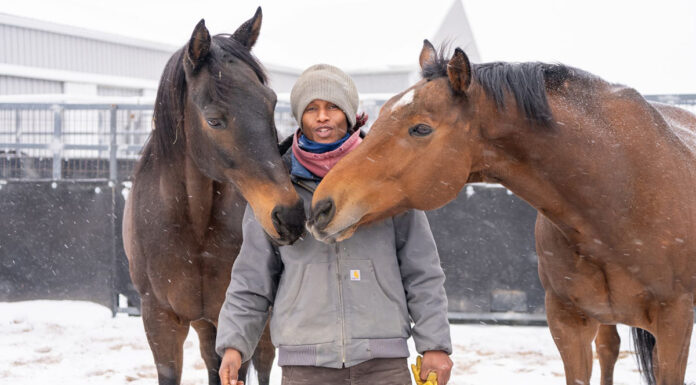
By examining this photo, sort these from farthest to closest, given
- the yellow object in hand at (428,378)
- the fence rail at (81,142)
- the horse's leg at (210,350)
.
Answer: the fence rail at (81,142) < the horse's leg at (210,350) < the yellow object in hand at (428,378)

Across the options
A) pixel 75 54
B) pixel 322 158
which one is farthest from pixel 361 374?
pixel 75 54

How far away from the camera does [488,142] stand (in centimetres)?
260

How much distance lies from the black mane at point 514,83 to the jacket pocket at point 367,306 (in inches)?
32.4

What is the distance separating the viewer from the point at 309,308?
2293 millimetres

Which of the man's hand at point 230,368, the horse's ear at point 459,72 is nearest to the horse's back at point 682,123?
the horse's ear at point 459,72

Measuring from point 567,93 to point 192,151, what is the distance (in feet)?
5.40

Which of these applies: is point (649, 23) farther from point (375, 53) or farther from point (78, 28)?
point (78, 28)

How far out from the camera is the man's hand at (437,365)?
88.1 inches

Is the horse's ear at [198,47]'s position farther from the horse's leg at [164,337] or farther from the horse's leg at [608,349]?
the horse's leg at [608,349]

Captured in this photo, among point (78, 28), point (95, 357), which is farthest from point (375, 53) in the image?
point (95, 357)

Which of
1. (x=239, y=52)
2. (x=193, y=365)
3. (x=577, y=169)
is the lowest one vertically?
(x=193, y=365)

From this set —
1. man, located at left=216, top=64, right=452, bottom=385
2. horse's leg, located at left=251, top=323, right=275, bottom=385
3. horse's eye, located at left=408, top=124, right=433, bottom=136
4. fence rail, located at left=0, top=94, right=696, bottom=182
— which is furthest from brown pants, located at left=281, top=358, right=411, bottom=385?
fence rail, located at left=0, top=94, right=696, bottom=182

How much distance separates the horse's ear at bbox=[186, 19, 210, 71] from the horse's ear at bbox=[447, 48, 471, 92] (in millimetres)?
1042

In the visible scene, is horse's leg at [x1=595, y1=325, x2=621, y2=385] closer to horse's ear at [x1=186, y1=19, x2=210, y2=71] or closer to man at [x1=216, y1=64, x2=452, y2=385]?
man at [x1=216, y1=64, x2=452, y2=385]
